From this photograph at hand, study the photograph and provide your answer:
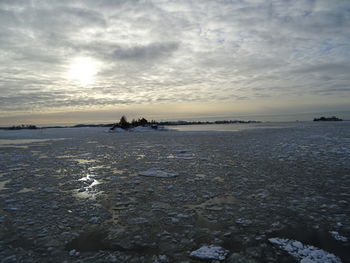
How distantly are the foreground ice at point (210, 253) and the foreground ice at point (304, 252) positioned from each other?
2.56 feet

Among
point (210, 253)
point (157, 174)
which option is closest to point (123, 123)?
point (157, 174)

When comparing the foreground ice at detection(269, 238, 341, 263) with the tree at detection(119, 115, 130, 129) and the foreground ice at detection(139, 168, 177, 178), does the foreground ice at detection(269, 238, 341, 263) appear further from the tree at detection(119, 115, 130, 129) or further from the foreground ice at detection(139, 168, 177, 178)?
the tree at detection(119, 115, 130, 129)

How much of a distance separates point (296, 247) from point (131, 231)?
2370mm

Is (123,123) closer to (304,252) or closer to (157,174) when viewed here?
(157,174)

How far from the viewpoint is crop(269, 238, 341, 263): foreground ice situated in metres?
2.58

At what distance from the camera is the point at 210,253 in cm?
277

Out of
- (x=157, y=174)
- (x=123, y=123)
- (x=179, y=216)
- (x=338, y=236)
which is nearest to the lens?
(x=338, y=236)

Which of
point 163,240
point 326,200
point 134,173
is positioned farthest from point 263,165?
point 163,240

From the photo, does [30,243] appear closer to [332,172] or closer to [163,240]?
[163,240]

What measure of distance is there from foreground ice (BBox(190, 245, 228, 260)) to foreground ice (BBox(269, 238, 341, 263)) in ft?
2.56

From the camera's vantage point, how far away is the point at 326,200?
446 centimetres

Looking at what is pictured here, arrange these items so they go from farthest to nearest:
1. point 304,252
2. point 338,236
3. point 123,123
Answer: point 123,123
point 338,236
point 304,252

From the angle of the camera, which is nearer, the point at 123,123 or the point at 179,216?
the point at 179,216

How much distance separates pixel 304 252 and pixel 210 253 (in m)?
1.19
